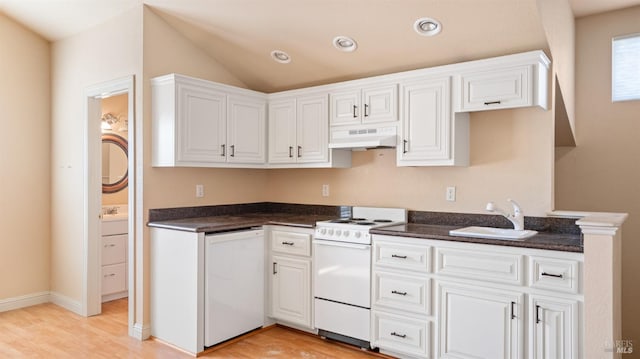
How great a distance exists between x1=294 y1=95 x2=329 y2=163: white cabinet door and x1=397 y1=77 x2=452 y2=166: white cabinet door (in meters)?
0.75

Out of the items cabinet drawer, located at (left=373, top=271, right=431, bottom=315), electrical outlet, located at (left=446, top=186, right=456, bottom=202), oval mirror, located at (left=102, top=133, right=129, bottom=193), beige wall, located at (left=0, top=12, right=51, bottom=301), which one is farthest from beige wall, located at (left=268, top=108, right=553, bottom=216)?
beige wall, located at (left=0, top=12, right=51, bottom=301)

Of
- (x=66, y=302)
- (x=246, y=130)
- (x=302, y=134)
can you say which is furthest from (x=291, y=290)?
(x=66, y=302)

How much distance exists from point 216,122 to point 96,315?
2199 mm

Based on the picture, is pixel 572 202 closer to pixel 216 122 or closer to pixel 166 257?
pixel 216 122

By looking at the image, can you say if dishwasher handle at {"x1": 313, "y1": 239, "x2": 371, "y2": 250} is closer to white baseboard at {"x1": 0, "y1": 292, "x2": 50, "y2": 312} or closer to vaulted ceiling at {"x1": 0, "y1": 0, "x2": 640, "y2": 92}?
vaulted ceiling at {"x1": 0, "y1": 0, "x2": 640, "y2": 92}

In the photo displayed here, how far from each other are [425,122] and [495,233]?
94 cm

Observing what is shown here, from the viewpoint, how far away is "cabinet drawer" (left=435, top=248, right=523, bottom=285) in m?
2.60

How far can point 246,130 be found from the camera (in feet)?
13.2

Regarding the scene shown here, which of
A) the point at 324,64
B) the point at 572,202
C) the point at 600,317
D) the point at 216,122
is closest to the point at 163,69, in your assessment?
the point at 216,122

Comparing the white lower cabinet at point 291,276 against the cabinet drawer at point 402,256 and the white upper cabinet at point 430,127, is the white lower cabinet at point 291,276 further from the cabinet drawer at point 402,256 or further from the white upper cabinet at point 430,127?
the white upper cabinet at point 430,127

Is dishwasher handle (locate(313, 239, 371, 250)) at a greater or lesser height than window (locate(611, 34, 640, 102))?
lesser

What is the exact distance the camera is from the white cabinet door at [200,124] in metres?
3.46

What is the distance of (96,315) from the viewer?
4.12 meters

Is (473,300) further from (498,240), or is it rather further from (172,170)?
(172,170)
